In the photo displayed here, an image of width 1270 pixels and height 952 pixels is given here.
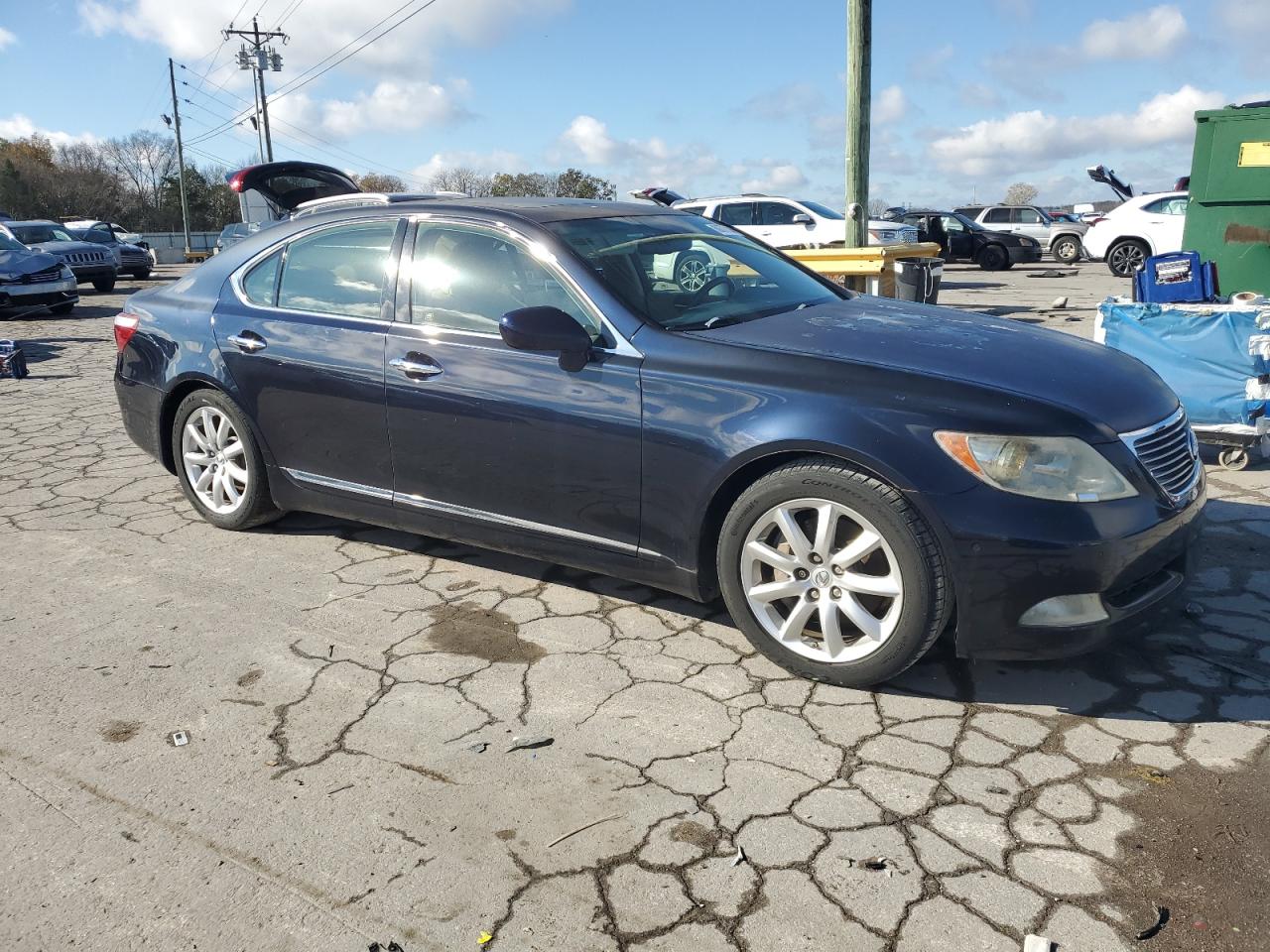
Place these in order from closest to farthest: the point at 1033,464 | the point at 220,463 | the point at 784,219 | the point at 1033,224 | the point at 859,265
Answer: the point at 1033,464 → the point at 220,463 → the point at 859,265 → the point at 784,219 → the point at 1033,224

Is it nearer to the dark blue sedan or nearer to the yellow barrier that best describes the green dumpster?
the yellow barrier

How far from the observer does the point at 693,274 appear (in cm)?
409

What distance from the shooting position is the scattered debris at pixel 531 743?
303 cm

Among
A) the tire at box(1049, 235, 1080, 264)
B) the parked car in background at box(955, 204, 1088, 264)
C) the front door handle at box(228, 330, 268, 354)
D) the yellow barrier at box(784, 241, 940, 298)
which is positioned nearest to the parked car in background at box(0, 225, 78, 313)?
the yellow barrier at box(784, 241, 940, 298)

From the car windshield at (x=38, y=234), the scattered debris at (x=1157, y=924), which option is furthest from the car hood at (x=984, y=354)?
the car windshield at (x=38, y=234)

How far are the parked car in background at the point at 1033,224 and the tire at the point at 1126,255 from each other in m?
6.50

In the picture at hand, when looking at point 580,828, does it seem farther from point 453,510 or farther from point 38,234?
point 38,234

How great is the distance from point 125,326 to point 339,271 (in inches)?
60.3

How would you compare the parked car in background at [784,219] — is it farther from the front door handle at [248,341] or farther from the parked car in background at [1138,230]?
the front door handle at [248,341]

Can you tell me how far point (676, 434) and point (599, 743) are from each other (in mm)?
1056

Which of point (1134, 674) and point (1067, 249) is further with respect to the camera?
point (1067, 249)

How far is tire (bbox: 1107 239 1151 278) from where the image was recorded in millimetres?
19188

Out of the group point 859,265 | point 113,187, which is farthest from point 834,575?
point 113,187

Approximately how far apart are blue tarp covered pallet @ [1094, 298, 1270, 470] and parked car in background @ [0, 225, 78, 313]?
15205 mm
